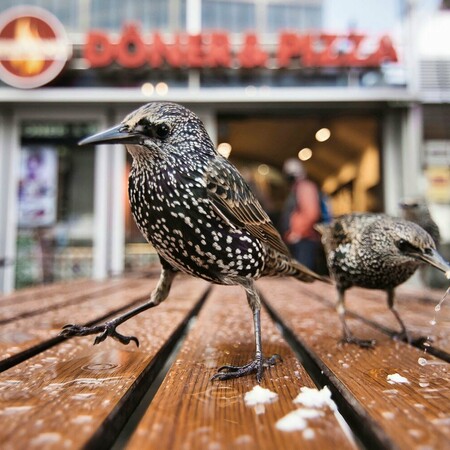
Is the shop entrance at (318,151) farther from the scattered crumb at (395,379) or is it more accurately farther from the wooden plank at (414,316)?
the scattered crumb at (395,379)

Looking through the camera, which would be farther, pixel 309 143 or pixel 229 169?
pixel 309 143

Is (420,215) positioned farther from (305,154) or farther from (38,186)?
(305,154)

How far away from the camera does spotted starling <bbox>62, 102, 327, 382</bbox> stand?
4.17ft

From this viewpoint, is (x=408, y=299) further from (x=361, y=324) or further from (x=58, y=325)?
(x=58, y=325)

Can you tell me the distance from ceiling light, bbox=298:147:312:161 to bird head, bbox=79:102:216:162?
12.4 m

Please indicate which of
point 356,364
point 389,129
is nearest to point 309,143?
point 389,129

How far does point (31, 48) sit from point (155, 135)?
26.8 feet

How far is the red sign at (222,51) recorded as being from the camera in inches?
325

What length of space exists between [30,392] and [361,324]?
1503 mm

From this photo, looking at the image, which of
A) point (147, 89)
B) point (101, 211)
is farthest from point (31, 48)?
point (101, 211)

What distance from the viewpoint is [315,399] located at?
0.90 meters

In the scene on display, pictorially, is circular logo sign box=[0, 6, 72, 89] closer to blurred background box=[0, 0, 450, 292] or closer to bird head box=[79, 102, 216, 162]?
blurred background box=[0, 0, 450, 292]

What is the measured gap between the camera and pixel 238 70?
856cm

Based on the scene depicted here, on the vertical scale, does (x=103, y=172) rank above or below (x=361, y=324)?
above
